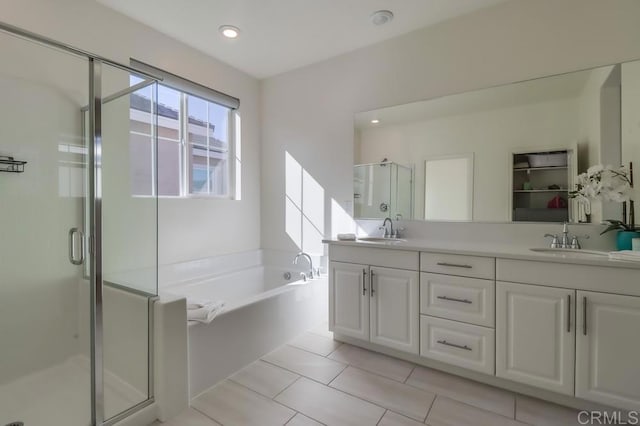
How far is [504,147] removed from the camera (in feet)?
7.13

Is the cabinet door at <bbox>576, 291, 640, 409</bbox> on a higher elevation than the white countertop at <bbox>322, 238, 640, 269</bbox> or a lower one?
lower

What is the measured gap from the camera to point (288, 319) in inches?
97.1

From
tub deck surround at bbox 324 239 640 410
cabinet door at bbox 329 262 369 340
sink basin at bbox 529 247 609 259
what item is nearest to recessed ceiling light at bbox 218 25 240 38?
tub deck surround at bbox 324 239 640 410

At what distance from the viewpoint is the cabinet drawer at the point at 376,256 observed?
6.80 ft

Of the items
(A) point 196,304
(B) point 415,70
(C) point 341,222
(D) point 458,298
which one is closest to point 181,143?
(A) point 196,304

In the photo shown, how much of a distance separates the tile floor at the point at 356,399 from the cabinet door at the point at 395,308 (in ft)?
0.58

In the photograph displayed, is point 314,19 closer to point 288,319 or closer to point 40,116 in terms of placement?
point 40,116

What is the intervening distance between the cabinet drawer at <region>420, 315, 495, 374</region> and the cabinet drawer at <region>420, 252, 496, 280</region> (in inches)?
12.8

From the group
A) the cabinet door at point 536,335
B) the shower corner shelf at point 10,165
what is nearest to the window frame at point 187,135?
the shower corner shelf at point 10,165

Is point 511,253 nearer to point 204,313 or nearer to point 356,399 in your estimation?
point 356,399

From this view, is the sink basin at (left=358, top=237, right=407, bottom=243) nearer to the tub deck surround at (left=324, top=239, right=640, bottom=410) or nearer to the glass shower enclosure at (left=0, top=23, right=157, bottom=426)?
the tub deck surround at (left=324, top=239, right=640, bottom=410)

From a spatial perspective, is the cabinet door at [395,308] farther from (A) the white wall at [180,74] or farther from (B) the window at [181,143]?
(B) the window at [181,143]

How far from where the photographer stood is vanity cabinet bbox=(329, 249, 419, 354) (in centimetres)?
208

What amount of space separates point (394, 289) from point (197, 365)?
1371 mm
